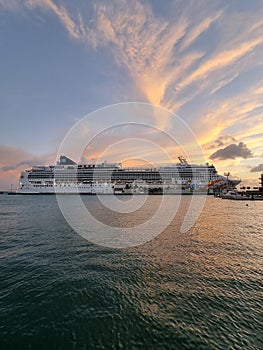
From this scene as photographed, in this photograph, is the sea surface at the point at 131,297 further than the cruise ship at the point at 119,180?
No

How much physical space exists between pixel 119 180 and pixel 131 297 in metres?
94.5

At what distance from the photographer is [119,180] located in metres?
101

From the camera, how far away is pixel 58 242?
1359 cm

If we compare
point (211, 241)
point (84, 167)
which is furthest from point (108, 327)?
point (84, 167)

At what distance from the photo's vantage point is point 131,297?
6676 millimetres

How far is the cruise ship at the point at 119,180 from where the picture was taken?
9356cm

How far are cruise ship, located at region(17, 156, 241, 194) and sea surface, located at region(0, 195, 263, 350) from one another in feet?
270

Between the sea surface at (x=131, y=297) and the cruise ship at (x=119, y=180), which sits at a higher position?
the cruise ship at (x=119, y=180)

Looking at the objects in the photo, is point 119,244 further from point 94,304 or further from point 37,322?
point 37,322

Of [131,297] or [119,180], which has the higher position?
[119,180]

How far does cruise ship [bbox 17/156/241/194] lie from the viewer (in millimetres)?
93562

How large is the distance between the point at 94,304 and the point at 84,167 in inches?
3876

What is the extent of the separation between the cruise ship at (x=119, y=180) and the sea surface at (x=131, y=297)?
82172 mm

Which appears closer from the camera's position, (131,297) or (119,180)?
(131,297)
